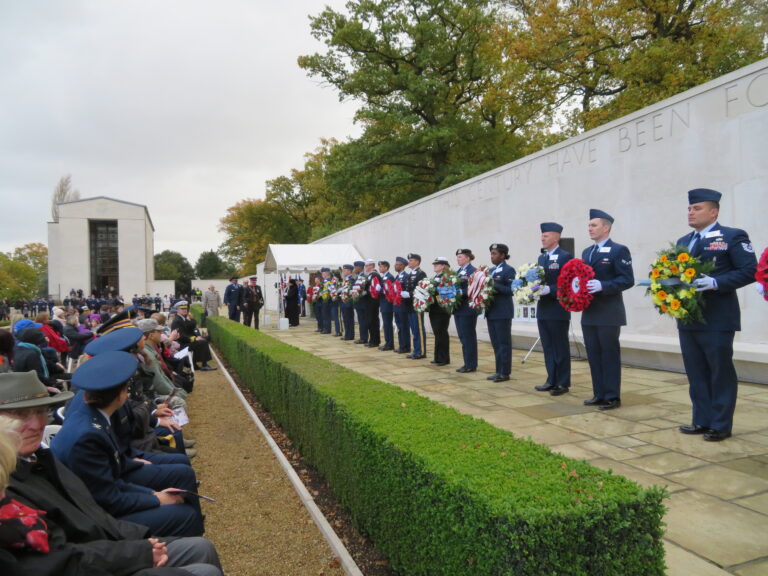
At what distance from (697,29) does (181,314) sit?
18.3 meters

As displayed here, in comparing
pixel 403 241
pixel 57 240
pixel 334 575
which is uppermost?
pixel 57 240

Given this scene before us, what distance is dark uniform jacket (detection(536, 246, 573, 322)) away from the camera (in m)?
6.51

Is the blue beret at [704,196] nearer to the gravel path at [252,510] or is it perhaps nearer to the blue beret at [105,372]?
the gravel path at [252,510]

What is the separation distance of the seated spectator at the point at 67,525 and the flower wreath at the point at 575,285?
4.53 m

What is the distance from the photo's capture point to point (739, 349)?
6484 mm

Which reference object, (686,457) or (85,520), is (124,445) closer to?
(85,520)

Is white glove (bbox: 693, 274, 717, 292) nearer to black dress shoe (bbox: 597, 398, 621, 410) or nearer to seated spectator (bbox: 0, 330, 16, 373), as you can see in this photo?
black dress shoe (bbox: 597, 398, 621, 410)

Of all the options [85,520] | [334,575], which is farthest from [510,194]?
[85,520]

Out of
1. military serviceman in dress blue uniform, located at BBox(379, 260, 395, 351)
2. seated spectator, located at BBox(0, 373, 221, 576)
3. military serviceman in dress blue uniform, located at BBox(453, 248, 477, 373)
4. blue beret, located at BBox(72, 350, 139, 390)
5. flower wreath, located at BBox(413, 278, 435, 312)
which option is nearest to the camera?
seated spectator, located at BBox(0, 373, 221, 576)

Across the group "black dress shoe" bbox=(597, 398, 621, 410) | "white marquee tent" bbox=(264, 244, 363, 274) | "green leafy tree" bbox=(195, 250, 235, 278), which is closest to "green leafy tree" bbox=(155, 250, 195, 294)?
"green leafy tree" bbox=(195, 250, 235, 278)

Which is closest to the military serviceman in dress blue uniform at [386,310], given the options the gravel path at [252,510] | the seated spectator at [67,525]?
the gravel path at [252,510]

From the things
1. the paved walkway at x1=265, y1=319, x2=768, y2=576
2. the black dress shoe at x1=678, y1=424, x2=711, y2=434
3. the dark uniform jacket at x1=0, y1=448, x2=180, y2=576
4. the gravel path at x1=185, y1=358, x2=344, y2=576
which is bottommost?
the gravel path at x1=185, y1=358, x2=344, y2=576

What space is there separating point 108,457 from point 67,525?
2.43 feet

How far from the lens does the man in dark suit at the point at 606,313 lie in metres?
5.54
